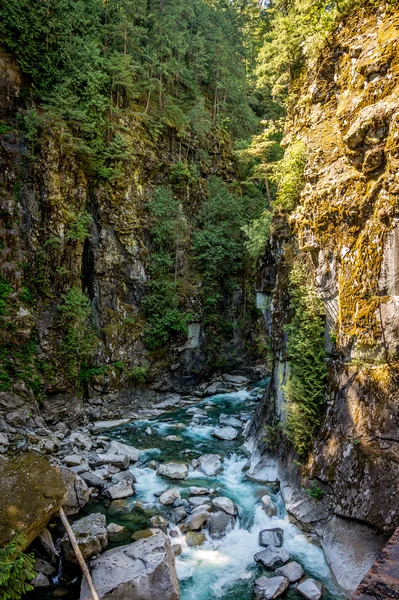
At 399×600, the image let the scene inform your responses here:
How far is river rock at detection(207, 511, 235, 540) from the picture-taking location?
8.25m

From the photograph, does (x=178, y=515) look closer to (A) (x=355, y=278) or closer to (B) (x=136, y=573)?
(B) (x=136, y=573)

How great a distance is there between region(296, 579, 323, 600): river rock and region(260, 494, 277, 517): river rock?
2036mm

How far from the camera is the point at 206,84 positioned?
25.4 m

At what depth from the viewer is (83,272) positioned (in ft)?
55.8

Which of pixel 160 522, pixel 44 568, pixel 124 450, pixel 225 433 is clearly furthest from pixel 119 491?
pixel 225 433

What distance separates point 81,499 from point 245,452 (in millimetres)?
5665

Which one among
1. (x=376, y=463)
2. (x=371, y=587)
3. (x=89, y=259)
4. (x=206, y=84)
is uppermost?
(x=206, y=84)

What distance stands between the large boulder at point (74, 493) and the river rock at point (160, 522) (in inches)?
77.2

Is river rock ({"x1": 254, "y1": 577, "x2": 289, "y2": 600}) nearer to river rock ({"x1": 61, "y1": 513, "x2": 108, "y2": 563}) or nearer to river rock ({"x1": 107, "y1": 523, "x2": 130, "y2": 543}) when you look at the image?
river rock ({"x1": 107, "y1": 523, "x2": 130, "y2": 543})

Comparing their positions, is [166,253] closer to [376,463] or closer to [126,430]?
Result: [126,430]

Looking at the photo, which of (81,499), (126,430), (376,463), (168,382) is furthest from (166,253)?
(376,463)

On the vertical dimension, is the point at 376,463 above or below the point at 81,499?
above

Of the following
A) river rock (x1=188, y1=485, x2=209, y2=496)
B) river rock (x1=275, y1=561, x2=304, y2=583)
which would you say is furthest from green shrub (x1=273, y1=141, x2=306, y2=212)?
river rock (x1=275, y1=561, x2=304, y2=583)

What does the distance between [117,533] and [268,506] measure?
3810mm
